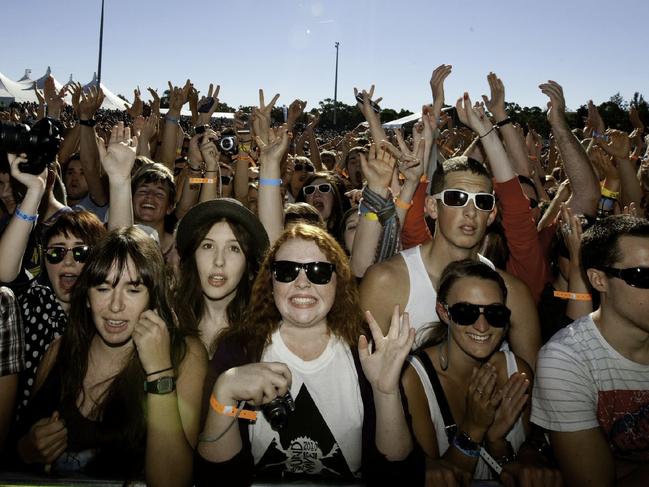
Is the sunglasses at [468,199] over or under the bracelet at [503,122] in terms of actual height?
under

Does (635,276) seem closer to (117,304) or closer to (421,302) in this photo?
(421,302)

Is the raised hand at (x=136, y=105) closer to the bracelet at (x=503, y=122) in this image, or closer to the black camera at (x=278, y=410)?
the bracelet at (x=503, y=122)

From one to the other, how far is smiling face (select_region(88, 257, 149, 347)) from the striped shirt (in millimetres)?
1919

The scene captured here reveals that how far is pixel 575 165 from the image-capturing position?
367 centimetres

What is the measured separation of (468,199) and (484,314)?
822mm

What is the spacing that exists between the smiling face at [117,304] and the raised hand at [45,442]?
0.40m

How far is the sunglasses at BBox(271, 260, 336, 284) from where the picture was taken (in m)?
2.19

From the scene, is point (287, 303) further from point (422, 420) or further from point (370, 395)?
point (422, 420)

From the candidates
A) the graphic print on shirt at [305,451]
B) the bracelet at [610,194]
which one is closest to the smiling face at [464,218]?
the graphic print on shirt at [305,451]

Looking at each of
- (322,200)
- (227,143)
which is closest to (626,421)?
(322,200)

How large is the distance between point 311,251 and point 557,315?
1.84m

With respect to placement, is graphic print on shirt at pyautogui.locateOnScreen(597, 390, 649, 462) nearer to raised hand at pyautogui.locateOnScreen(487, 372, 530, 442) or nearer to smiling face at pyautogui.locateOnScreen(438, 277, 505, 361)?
raised hand at pyautogui.locateOnScreen(487, 372, 530, 442)

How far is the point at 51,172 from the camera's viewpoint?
346 centimetres

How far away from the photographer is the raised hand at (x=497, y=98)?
13.0ft
